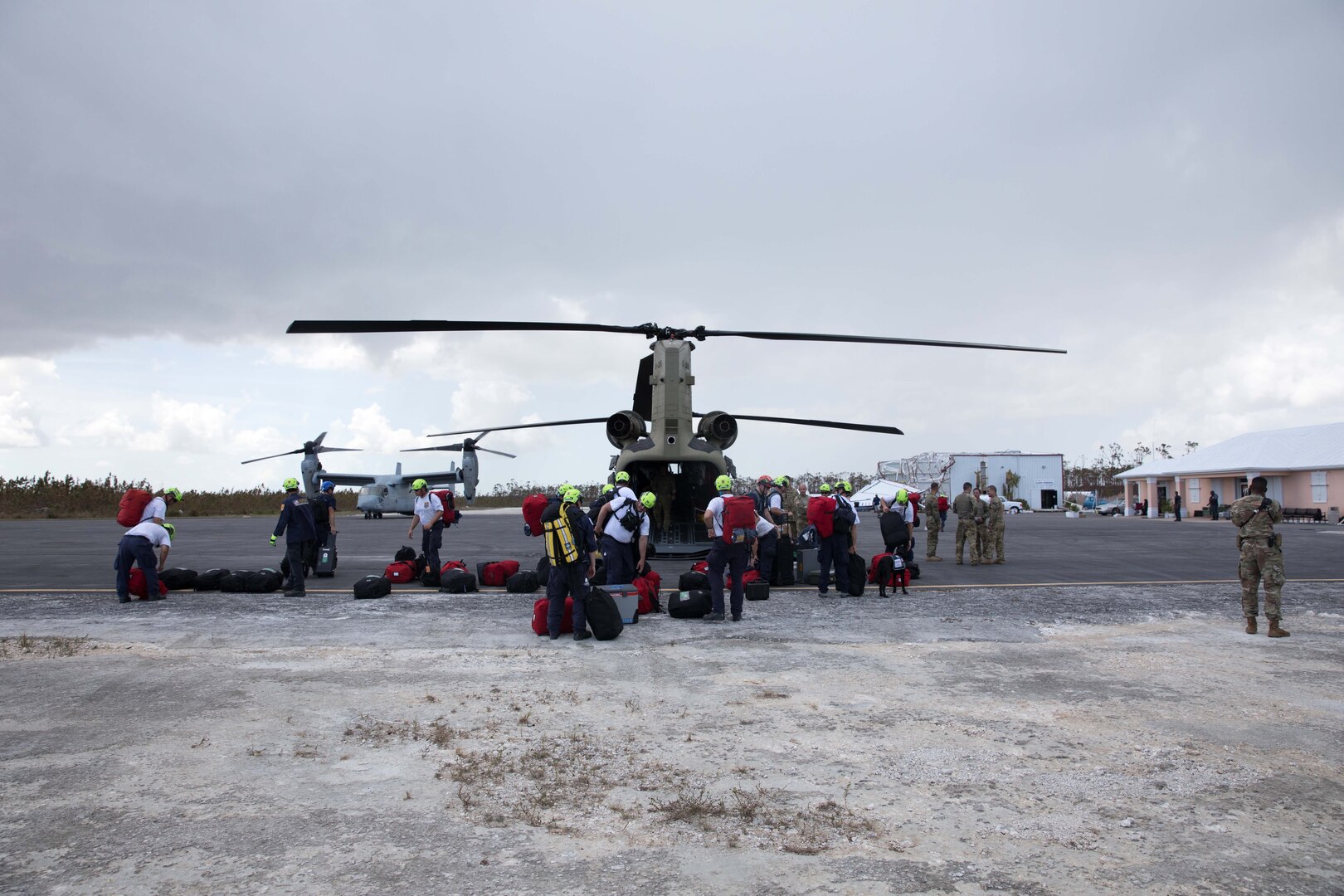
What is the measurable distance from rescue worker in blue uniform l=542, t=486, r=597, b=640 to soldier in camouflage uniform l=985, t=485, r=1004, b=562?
10402 millimetres

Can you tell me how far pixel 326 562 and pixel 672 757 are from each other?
1113 centimetres

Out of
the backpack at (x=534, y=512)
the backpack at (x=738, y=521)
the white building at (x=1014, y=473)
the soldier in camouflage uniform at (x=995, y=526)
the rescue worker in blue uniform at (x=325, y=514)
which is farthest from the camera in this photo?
the white building at (x=1014, y=473)

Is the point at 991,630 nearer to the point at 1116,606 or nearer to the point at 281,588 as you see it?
the point at 1116,606

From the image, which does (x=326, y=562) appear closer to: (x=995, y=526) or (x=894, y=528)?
(x=894, y=528)

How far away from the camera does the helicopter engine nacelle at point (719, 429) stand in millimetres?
16062

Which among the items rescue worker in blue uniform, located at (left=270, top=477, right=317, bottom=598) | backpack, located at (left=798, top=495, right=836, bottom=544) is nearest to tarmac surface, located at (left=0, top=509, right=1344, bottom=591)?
rescue worker in blue uniform, located at (left=270, top=477, right=317, bottom=598)

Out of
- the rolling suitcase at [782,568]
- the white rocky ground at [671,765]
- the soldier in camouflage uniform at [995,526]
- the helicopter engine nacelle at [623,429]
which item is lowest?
the white rocky ground at [671,765]

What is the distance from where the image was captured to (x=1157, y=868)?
3434 millimetres

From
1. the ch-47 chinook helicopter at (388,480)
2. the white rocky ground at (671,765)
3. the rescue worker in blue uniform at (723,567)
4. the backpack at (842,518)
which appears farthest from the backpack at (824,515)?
the ch-47 chinook helicopter at (388,480)

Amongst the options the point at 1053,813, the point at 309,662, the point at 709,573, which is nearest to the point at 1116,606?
the point at 709,573

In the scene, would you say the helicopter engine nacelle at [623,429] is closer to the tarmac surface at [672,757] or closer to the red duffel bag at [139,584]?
the tarmac surface at [672,757]

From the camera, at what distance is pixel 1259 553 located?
8.85 meters

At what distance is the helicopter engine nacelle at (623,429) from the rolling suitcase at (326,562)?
537 centimetres

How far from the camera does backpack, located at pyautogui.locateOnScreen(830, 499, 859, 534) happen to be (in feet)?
38.0
